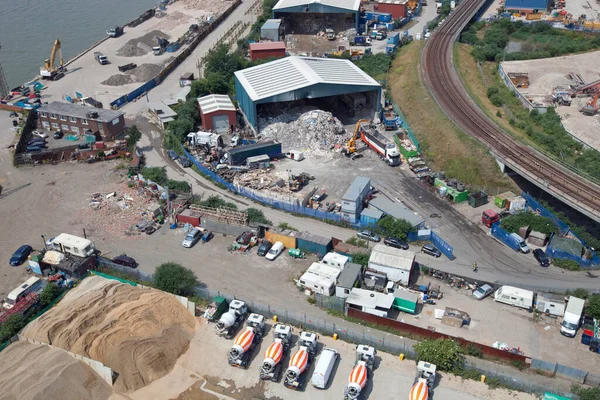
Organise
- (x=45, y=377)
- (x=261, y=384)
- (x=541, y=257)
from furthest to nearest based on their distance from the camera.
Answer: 1. (x=541, y=257)
2. (x=261, y=384)
3. (x=45, y=377)

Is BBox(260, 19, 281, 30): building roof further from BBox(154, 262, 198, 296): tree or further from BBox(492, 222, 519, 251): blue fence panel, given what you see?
BBox(154, 262, 198, 296): tree

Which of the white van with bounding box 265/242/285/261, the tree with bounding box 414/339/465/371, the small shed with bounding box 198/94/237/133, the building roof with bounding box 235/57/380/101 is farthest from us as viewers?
the small shed with bounding box 198/94/237/133

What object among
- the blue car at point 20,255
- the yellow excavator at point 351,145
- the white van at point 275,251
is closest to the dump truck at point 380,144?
the yellow excavator at point 351,145

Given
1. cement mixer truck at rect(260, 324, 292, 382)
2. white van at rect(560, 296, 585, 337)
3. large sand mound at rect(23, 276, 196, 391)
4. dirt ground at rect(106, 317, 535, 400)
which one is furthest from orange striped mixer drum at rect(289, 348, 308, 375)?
white van at rect(560, 296, 585, 337)

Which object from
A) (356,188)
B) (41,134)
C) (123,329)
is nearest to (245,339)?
(123,329)

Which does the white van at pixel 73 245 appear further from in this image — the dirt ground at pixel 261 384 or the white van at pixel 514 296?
the white van at pixel 514 296

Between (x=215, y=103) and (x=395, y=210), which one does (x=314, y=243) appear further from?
(x=215, y=103)

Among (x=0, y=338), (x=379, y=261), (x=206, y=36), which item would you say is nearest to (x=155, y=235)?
(x=0, y=338)
